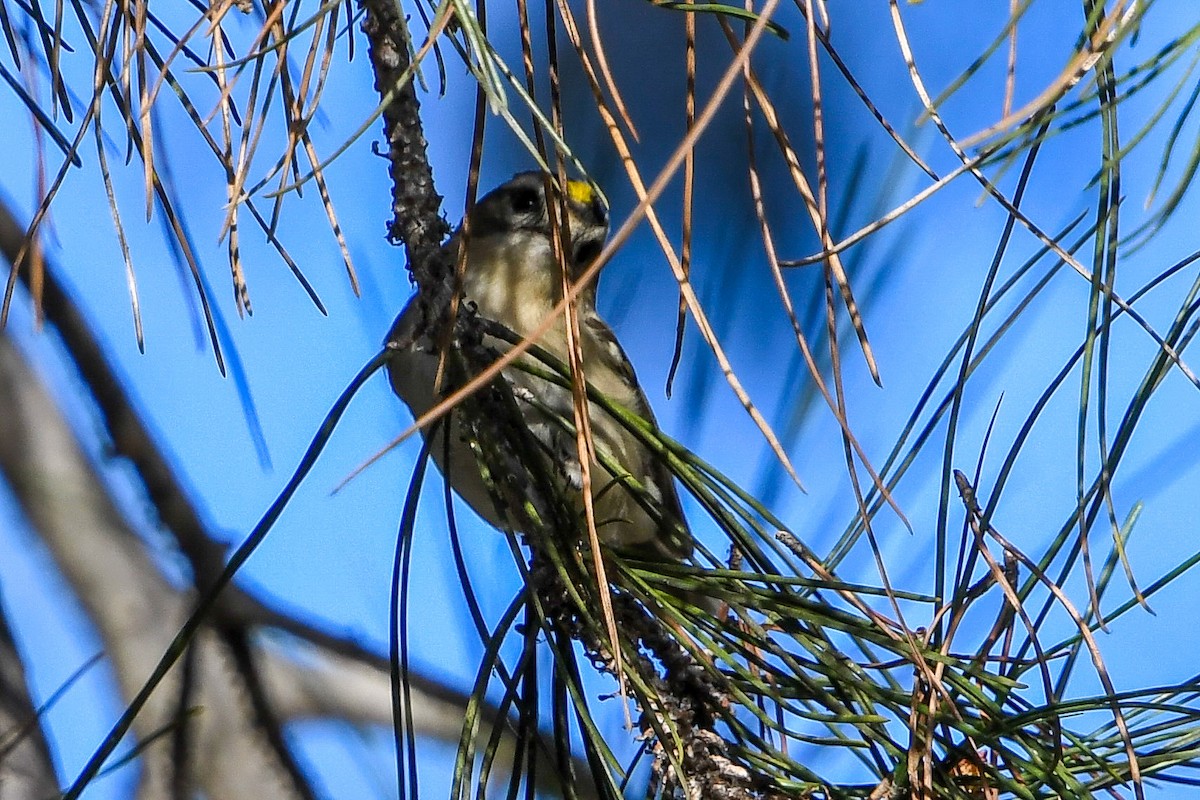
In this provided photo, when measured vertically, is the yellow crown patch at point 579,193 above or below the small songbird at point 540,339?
above

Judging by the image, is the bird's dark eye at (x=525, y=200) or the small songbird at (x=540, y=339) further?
the bird's dark eye at (x=525, y=200)

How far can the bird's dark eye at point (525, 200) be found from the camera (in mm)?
1827

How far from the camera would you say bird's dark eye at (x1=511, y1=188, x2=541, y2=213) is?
1.83 metres

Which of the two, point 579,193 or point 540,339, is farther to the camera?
point 579,193

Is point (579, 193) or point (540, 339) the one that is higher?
point (579, 193)

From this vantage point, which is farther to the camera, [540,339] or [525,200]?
[525,200]

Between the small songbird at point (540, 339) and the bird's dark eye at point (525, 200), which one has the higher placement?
the bird's dark eye at point (525, 200)

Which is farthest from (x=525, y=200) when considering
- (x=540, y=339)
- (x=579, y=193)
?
(x=540, y=339)

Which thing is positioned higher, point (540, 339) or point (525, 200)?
point (525, 200)

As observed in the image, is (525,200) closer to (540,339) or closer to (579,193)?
(579,193)

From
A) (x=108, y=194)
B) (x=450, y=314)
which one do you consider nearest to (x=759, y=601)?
(x=450, y=314)

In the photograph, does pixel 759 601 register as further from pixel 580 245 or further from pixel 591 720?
pixel 580 245

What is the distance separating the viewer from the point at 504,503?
2.24 feet

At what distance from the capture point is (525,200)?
185 cm
